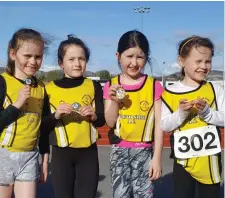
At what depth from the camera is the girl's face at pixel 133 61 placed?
3262 mm

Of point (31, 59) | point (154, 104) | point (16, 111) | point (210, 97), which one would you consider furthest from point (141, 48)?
point (16, 111)

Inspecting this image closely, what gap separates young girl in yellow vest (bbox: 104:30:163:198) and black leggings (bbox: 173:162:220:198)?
16 centimetres

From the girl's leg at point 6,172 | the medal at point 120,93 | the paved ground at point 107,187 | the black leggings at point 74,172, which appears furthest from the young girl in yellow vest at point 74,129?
the paved ground at point 107,187

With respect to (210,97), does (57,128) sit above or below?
below

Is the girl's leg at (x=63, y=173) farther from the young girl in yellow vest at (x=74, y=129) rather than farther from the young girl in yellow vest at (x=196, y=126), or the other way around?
the young girl in yellow vest at (x=196, y=126)

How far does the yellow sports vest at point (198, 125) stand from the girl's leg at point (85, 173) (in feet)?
2.23

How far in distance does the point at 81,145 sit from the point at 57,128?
238 mm

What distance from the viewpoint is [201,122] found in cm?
321

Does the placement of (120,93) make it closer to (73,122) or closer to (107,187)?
(73,122)

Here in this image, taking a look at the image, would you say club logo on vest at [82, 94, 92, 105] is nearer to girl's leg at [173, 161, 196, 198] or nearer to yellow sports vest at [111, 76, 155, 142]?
yellow sports vest at [111, 76, 155, 142]

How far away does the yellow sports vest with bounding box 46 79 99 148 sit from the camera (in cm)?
325

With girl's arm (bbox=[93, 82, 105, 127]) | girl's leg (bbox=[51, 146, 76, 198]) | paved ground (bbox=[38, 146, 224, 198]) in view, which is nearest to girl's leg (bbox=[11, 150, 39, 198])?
girl's leg (bbox=[51, 146, 76, 198])

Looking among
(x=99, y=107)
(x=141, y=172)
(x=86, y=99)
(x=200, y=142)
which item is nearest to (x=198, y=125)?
(x=200, y=142)

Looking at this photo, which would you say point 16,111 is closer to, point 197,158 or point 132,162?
point 132,162
